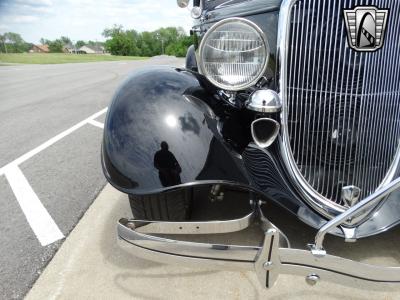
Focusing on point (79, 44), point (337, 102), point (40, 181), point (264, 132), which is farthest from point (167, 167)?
point (79, 44)

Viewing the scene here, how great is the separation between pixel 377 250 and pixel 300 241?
1.46 ft

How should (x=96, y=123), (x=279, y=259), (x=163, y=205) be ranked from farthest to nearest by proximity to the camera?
1. (x=96, y=123)
2. (x=163, y=205)
3. (x=279, y=259)

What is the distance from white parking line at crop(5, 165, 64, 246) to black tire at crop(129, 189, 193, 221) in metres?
0.76

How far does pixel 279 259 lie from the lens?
1.51 metres

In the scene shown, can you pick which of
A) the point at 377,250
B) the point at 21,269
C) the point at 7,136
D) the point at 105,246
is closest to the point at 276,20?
the point at 377,250

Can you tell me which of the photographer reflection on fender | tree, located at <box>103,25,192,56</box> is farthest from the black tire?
tree, located at <box>103,25,192,56</box>

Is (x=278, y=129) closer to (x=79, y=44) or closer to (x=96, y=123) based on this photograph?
(x=96, y=123)

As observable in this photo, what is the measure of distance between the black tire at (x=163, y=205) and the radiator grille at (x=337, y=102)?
24.9 inches

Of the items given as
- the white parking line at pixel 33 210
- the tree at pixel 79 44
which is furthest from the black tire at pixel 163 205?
the tree at pixel 79 44

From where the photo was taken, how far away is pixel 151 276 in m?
2.02

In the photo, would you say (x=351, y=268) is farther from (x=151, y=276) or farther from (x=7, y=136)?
(x=7, y=136)

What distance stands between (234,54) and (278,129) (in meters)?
0.44

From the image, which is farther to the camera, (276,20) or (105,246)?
(105,246)

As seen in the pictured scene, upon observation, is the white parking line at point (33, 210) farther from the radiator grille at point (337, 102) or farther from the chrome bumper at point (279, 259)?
the radiator grille at point (337, 102)
